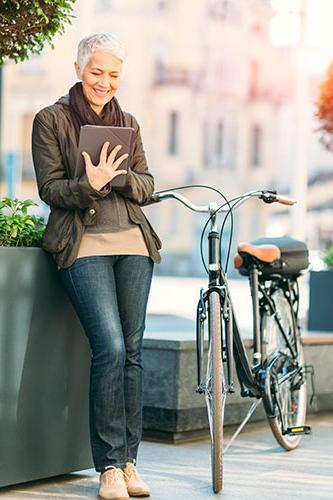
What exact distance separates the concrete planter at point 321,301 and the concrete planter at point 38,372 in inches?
165

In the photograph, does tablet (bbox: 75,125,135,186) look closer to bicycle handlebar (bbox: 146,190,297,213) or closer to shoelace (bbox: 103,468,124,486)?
bicycle handlebar (bbox: 146,190,297,213)

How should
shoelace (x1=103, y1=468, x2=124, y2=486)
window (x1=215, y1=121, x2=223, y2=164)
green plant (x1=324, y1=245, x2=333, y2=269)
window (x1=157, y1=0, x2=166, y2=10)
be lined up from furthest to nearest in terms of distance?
window (x1=157, y1=0, x2=166, y2=10), window (x1=215, y1=121, x2=223, y2=164), green plant (x1=324, y1=245, x2=333, y2=269), shoelace (x1=103, y1=468, x2=124, y2=486)

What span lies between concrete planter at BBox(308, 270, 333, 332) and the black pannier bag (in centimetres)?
266

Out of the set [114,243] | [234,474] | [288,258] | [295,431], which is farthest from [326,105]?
[114,243]

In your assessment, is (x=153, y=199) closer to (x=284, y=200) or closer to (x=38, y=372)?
(x=284, y=200)

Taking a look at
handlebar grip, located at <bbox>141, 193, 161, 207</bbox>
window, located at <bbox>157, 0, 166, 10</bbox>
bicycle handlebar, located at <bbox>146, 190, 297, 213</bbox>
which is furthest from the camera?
window, located at <bbox>157, 0, 166, 10</bbox>

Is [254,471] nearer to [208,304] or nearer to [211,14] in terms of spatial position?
[208,304]

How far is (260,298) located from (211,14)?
41723 mm

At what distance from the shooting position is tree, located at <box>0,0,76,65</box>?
4.85 meters

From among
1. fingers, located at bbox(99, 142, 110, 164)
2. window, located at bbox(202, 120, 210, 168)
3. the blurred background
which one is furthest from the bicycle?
window, located at bbox(202, 120, 210, 168)

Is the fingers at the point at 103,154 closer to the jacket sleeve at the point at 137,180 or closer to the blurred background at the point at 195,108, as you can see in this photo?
the jacket sleeve at the point at 137,180

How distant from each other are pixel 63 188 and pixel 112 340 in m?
0.62

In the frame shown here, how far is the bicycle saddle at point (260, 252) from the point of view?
6094 mm

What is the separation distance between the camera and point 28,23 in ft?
16.2
